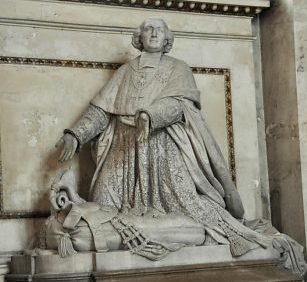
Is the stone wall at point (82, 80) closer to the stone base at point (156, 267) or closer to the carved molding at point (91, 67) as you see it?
the carved molding at point (91, 67)

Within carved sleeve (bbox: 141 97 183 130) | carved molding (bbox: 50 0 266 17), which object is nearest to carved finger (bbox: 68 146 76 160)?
carved sleeve (bbox: 141 97 183 130)

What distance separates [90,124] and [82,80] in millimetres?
629

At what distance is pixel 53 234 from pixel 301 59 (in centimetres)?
252

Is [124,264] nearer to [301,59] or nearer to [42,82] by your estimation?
[42,82]

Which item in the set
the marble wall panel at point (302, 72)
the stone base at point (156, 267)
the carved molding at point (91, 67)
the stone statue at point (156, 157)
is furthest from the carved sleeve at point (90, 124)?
the marble wall panel at point (302, 72)

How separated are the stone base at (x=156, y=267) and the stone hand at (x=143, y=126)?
780 millimetres

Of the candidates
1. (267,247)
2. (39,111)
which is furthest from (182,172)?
(39,111)

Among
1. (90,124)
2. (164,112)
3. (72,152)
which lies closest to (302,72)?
(164,112)

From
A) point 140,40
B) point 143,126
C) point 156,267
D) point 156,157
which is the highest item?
point 140,40

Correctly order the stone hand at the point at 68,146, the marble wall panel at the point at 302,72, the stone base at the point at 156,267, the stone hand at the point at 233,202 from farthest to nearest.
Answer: the marble wall panel at the point at 302,72, the stone hand at the point at 233,202, the stone hand at the point at 68,146, the stone base at the point at 156,267

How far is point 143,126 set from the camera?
6.04 m

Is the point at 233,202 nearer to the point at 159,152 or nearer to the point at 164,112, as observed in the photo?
the point at 159,152

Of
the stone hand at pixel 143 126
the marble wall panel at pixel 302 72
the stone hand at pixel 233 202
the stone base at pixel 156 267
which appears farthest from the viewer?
the marble wall panel at pixel 302 72

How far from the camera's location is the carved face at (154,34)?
6488 mm
